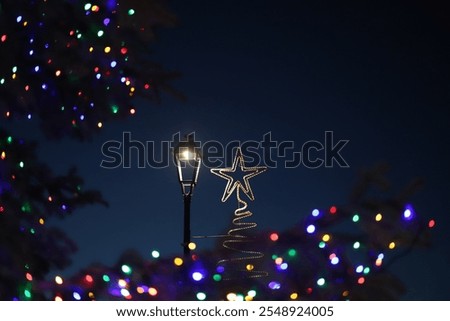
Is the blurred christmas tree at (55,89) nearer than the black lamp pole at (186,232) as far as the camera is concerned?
No

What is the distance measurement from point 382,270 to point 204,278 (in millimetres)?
1069

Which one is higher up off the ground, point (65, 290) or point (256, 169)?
point (256, 169)

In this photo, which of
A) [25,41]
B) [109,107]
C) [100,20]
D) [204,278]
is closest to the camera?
[204,278]

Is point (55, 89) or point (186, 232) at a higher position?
point (55, 89)

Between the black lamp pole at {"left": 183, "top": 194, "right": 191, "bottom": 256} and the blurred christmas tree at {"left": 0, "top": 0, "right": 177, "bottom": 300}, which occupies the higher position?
the blurred christmas tree at {"left": 0, "top": 0, "right": 177, "bottom": 300}

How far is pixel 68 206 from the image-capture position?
4.08 m

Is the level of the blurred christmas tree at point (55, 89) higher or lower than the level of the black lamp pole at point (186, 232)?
higher

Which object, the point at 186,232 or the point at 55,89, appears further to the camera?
the point at 55,89

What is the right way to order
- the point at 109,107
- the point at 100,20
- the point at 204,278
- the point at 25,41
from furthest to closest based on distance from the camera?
the point at 109,107 < the point at 100,20 < the point at 25,41 < the point at 204,278

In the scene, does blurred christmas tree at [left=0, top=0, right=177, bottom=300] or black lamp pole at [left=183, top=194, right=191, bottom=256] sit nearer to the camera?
black lamp pole at [left=183, top=194, right=191, bottom=256]
